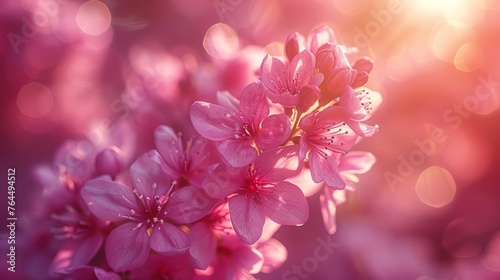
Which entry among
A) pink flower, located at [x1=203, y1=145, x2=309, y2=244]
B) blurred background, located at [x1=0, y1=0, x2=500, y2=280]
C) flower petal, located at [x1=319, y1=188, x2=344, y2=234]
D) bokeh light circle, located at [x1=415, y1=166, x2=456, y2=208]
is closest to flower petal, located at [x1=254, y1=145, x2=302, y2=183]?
pink flower, located at [x1=203, y1=145, x2=309, y2=244]

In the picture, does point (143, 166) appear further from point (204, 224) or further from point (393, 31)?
point (393, 31)

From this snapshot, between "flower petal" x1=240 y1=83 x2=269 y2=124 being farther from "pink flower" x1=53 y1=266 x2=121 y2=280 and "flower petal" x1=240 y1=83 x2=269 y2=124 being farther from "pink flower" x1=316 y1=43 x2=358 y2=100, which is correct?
"pink flower" x1=53 y1=266 x2=121 y2=280

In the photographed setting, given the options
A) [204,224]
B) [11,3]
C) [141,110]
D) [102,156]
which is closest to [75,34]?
[11,3]

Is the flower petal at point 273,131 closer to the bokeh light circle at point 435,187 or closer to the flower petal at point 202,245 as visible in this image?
the flower petal at point 202,245

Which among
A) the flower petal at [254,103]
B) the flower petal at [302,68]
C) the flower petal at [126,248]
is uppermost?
the flower petal at [302,68]

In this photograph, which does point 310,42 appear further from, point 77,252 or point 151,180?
point 77,252

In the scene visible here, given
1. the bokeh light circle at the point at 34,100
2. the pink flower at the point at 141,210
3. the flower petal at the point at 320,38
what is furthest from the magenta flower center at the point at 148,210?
the bokeh light circle at the point at 34,100

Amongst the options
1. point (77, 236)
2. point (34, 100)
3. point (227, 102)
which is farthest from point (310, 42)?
point (34, 100)
